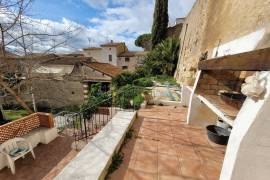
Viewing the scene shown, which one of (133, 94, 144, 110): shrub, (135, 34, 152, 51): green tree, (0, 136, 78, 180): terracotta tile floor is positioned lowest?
(0, 136, 78, 180): terracotta tile floor

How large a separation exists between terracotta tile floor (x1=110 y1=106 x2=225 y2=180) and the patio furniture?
116 inches

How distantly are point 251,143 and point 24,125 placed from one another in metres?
5.97

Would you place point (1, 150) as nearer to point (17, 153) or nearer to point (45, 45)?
point (17, 153)

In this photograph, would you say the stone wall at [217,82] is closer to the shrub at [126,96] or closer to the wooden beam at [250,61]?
the wooden beam at [250,61]

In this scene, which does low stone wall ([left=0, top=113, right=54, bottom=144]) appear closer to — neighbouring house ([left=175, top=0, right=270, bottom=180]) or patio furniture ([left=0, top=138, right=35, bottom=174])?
patio furniture ([left=0, top=138, right=35, bottom=174])

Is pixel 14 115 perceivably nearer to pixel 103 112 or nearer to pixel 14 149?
pixel 103 112

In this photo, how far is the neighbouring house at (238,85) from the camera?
4.55ft

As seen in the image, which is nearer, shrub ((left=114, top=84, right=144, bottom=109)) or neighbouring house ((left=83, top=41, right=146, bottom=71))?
shrub ((left=114, top=84, right=144, bottom=109))

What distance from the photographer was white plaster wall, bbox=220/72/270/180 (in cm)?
133

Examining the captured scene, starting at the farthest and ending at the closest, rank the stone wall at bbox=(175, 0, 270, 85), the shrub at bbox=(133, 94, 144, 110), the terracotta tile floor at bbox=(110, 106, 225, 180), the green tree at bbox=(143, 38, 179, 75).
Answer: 1. the green tree at bbox=(143, 38, 179, 75)
2. the shrub at bbox=(133, 94, 144, 110)
3. the stone wall at bbox=(175, 0, 270, 85)
4. the terracotta tile floor at bbox=(110, 106, 225, 180)

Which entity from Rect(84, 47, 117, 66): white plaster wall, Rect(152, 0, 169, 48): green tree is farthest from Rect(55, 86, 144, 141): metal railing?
Rect(84, 47, 117, 66): white plaster wall

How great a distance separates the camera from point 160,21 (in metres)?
18.2

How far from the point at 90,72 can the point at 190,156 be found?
42.3 ft

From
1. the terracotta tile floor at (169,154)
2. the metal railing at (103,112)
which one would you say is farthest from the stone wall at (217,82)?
the metal railing at (103,112)
